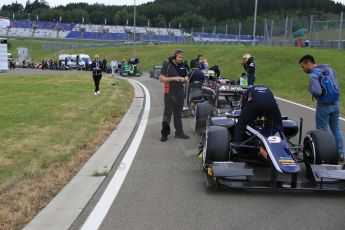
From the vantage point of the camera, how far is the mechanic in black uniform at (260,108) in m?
7.26

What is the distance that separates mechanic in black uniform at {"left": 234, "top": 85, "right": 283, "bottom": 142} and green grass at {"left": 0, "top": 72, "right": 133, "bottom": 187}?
9.92 feet

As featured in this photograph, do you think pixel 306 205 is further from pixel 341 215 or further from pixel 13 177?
pixel 13 177

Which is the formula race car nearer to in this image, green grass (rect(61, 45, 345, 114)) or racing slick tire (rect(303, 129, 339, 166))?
racing slick tire (rect(303, 129, 339, 166))

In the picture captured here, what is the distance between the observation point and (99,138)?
10.5 metres

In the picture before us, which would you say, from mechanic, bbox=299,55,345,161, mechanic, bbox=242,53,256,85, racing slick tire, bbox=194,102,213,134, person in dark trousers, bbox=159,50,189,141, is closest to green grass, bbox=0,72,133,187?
person in dark trousers, bbox=159,50,189,141

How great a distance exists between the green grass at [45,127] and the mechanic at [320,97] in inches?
167

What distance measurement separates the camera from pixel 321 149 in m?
7.09

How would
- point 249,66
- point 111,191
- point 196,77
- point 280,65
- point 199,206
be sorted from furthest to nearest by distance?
point 280,65 < point 249,66 < point 196,77 < point 111,191 < point 199,206

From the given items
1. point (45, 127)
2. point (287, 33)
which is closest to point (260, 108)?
point (45, 127)

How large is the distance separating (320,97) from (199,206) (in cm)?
348

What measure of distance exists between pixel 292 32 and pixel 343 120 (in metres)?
29.5

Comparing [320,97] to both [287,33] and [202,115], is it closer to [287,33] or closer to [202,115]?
[202,115]

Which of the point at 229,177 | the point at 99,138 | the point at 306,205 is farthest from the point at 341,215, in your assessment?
the point at 99,138

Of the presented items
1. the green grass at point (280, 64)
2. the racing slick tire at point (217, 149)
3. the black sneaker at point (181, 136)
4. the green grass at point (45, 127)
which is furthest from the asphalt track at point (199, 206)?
the green grass at point (280, 64)
